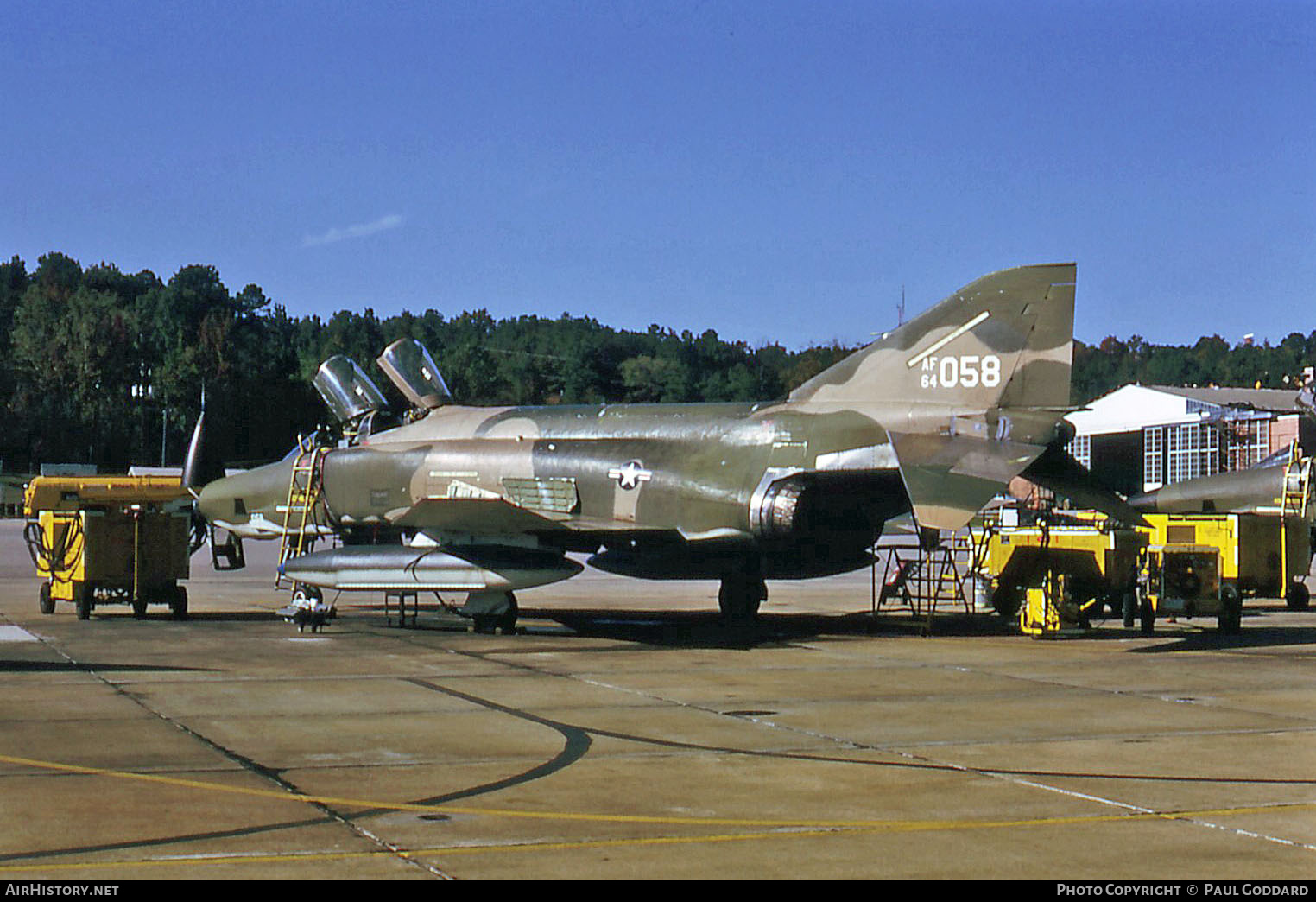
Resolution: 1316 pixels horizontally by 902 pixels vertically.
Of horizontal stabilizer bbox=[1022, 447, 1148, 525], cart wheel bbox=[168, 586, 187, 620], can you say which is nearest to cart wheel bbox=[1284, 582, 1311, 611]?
horizontal stabilizer bbox=[1022, 447, 1148, 525]

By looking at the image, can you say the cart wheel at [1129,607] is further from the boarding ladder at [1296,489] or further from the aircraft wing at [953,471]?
the boarding ladder at [1296,489]

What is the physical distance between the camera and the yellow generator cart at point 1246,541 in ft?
67.0

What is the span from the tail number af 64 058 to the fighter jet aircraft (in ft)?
0.07

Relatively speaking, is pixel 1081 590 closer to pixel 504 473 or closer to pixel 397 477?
pixel 504 473

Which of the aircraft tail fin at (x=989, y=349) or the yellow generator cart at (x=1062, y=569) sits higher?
the aircraft tail fin at (x=989, y=349)

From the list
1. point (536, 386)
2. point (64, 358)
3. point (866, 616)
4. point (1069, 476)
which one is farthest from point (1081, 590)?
point (64, 358)

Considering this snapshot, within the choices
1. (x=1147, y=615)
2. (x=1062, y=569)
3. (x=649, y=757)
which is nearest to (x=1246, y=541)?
(x=1147, y=615)

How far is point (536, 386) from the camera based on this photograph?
215 ft

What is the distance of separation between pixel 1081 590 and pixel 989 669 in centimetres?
507

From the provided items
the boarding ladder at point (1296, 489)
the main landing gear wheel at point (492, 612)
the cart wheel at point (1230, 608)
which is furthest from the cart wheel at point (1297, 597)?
the main landing gear wheel at point (492, 612)

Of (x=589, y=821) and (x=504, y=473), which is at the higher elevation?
(x=504, y=473)

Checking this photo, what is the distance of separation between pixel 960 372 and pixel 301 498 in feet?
32.7

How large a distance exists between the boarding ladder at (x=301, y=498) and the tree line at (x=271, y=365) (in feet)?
78.5

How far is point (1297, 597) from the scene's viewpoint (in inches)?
938
